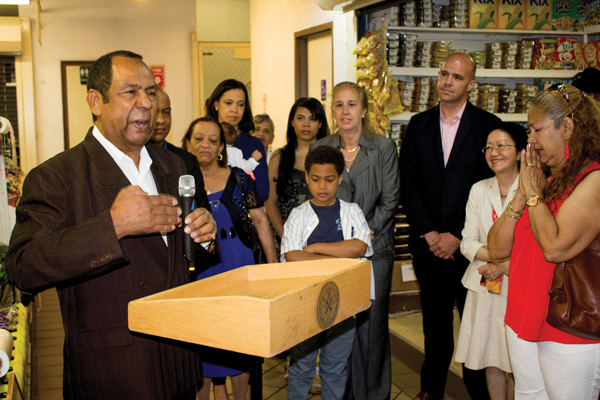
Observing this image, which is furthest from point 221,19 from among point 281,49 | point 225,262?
point 225,262

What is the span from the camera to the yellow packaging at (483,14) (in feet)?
15.9

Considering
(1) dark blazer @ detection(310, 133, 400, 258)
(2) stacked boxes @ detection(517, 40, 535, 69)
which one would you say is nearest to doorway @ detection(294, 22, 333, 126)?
(2) stacked boxes @ detection(517, 40, 535, 69)

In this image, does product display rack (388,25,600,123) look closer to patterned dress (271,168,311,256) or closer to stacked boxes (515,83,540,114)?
stacked boxes (515,83,540,114)

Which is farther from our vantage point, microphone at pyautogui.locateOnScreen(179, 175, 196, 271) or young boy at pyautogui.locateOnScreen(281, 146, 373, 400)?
young boy at pyautogui.locateOnScreen(281, 146, 373, 400)

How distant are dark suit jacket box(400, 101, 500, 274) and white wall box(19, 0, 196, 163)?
253 inches

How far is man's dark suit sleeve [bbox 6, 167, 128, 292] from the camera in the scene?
4.18 feet

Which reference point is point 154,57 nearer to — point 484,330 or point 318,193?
point 318,193

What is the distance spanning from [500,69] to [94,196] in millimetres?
4618

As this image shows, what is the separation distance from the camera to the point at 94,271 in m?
A: 1.31

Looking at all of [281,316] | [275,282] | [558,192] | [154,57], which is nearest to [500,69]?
[558,192]

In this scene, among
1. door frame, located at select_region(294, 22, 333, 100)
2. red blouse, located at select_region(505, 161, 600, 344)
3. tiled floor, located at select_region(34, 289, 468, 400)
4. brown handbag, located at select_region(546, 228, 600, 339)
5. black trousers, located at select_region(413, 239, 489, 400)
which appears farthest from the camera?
door frame, located at select_region(294, 22, 333, 100)

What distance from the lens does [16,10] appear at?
8.28 metres

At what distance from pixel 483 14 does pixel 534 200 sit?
366 cm

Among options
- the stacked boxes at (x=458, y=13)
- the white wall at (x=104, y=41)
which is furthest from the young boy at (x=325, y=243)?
the white wall at (x=104, y=41)
